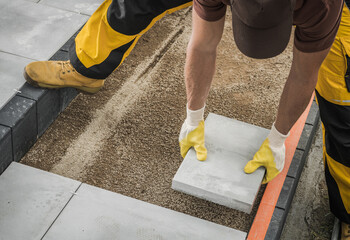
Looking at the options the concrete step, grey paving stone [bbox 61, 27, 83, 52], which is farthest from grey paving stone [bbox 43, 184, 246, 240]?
grey paving stone [bbox 61, 27, 83, 52]

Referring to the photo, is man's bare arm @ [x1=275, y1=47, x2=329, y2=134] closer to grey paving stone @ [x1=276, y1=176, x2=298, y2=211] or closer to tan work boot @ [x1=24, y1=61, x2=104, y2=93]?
grey paving stone @ [x1=276, y1=176, x2=298, y2=211]

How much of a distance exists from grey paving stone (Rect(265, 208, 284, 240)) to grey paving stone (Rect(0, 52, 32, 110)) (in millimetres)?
1775

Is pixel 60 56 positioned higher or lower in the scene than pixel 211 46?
lower

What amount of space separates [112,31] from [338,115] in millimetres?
1461

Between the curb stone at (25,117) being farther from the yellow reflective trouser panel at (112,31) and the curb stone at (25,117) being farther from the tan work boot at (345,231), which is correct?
the tan work boot at (345,231)

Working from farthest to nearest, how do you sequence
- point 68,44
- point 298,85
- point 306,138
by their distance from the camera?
point 68,44, point 306,138, point 298,85

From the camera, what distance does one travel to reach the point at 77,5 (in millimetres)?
4434

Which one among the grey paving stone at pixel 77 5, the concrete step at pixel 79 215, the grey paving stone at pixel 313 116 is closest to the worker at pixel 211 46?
the concrete step at pixel 79 215

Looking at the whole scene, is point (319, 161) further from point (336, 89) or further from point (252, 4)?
point (252, 4)

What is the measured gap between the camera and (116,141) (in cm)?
369

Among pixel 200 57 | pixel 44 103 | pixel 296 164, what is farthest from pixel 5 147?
pixel 296 164

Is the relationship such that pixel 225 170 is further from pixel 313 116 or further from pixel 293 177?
pixel 313 116

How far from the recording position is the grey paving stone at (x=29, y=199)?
2.96 m

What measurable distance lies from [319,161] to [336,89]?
3.51 feet
